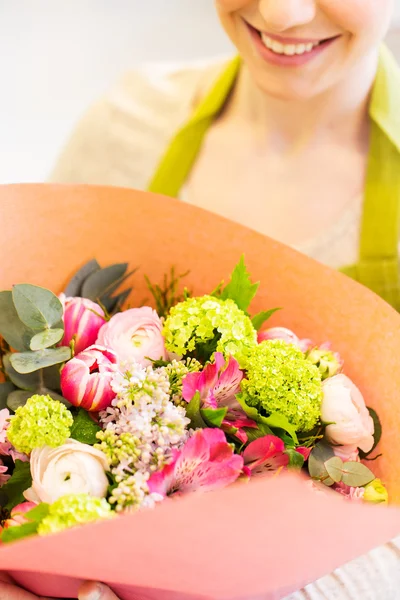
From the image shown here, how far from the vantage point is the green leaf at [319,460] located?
63cm

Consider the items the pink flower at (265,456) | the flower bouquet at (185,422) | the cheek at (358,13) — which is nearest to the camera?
the flower bouquet at (185,422)

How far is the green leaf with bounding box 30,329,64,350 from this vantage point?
647 mm

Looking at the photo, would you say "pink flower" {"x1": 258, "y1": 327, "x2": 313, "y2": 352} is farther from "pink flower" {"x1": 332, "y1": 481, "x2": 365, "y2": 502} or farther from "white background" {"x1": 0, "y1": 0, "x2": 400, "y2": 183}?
"white background" {"x1": 0, "y1": 0, "x2": 400, "y2": 183}

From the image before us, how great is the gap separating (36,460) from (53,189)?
35 centimetres

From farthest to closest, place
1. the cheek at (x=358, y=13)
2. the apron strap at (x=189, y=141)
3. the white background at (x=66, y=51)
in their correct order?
the white background at (x=66, y=51) → the apron strap at (x=189, y=141) → the cheek at (x=358, y=13)

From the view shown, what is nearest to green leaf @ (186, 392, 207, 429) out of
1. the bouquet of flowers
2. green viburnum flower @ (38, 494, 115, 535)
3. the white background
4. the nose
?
the bouquet of flowers

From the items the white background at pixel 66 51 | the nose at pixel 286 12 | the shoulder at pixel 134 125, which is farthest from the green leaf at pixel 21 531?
the white background at pixel 66 51

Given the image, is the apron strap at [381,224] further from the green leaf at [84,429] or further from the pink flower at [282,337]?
the green leaf at [84,429]

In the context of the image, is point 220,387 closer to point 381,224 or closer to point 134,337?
point 134,337

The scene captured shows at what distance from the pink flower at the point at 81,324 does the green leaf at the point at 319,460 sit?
0.78ft

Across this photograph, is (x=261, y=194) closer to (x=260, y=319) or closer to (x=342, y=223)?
(x=342, y=223)

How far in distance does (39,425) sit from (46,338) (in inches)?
4.2

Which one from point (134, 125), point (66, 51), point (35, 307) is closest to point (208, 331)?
point (35, 307)

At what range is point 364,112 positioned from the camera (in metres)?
1.16
